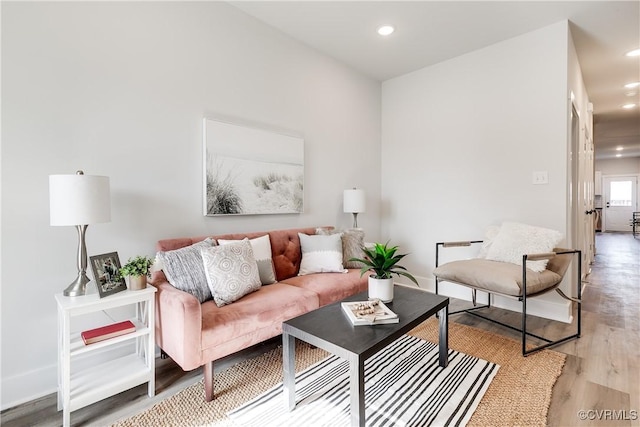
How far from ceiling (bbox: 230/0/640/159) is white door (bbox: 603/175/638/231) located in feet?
30.6

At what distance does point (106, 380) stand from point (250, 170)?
1725 mm

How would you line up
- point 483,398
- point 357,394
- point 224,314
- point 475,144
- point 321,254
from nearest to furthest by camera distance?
1. point 357,394
2. point 483,398
3. point 224,314
4. point 321,254
5. point 475,144

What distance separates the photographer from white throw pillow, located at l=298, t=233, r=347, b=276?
267 cm

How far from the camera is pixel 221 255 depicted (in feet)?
6.46

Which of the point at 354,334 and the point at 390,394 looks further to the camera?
the point at 390,394

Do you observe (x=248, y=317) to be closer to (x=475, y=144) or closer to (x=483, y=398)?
(x=483, y=398)

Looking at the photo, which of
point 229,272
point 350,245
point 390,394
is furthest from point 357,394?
point 350,245

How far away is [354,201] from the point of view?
3354mm

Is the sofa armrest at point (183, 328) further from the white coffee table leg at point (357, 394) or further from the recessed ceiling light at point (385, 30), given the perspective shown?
the recessed ceiling light at point (385, 30)

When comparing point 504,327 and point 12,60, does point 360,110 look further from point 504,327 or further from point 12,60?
point 12,60

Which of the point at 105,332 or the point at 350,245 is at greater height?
the point at 350,245

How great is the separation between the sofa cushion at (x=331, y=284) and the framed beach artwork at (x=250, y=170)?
2.47ft

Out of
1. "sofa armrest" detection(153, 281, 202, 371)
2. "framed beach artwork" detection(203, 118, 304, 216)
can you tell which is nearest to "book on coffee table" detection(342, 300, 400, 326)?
"sofa armrest" detection(153, 281, 202, 371)

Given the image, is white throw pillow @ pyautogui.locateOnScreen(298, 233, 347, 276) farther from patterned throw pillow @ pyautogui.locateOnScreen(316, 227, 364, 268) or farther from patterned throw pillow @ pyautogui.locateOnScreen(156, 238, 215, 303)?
patterned throw pillow @ pyautogui.locateOnScreen(156, 238, 215, 303)
